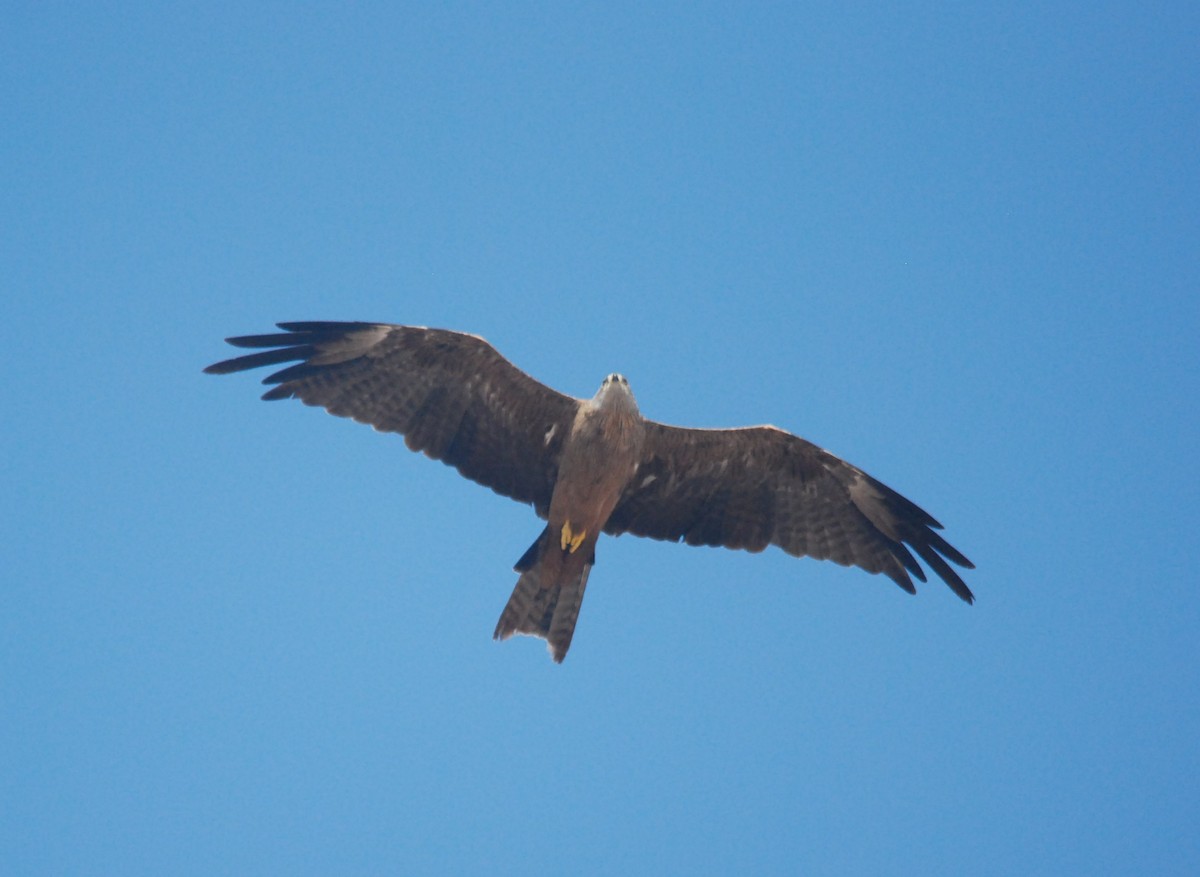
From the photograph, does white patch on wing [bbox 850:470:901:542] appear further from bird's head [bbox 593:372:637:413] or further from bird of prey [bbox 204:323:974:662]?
bird's head [bbox 593:372:637:413]

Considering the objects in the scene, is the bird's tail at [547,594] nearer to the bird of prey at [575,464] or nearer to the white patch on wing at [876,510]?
the bird of prey at [575,464]

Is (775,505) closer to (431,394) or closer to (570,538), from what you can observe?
(570,538)

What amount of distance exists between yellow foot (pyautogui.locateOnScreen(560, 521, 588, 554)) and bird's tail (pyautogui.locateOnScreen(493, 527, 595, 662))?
7cm

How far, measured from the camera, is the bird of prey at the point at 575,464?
9.85 meters

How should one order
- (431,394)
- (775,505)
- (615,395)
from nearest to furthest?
(615,395) < (431,394) < (775,505)

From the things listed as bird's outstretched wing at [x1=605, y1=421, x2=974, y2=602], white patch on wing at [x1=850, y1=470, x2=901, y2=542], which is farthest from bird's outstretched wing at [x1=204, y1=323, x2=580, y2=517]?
white patch on wing at [x1=850, y1=470, x2=901, y2=542]

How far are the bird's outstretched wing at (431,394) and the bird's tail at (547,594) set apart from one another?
0.38m

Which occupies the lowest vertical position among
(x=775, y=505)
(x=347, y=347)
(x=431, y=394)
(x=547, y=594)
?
(x=547, y=594)

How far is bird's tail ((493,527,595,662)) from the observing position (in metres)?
9.92

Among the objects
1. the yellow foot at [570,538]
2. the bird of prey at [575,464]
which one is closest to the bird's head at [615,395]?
the bird of prey at [575,464]

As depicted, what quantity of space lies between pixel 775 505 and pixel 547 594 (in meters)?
2.11

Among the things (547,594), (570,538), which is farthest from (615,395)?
(547,594)

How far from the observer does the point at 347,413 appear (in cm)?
1002

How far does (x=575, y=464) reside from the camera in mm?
9695
